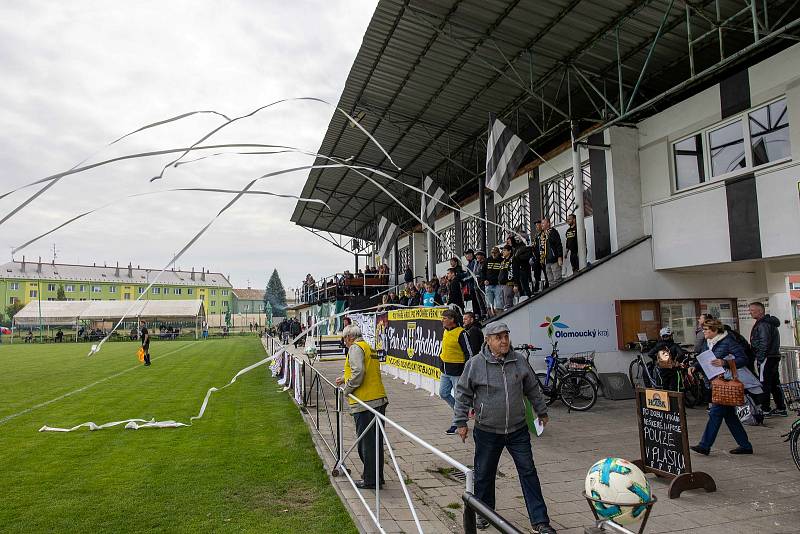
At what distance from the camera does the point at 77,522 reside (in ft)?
16.6

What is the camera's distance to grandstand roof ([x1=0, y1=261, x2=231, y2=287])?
98637mm

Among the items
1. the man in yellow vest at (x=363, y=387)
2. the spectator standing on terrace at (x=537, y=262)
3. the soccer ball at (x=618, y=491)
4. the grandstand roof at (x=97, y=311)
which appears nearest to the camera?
the soccer ball at (x=618, y=491)

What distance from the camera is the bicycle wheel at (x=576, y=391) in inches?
408

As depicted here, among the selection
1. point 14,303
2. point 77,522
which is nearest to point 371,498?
point 77,522

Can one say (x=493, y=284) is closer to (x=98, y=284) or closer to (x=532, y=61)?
(x=532, y=61)

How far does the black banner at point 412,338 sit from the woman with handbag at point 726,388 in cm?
601

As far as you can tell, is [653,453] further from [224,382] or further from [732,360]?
[224,382]

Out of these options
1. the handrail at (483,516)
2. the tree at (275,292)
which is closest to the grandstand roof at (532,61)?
the handrail at (483,516)

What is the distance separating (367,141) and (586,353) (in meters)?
11.8

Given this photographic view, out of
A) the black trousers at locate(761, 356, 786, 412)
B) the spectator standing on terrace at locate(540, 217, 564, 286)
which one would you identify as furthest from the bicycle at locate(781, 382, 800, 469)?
the spectator standing on terrace at locate(540, 217, 564, 286)

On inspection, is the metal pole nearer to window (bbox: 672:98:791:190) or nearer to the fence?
window (bbox: 672:98:791:190)

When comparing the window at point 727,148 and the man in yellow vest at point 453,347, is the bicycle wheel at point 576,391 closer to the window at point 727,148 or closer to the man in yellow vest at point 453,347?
the man in yellow vest at point 453,347

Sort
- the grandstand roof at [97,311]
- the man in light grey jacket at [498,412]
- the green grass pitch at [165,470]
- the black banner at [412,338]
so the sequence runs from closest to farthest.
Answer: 1. the man in light grey jacket at [498,412]
2. the green grass pitch at [165,470]
3. the black banner at [412,338]
4. the grandstand roof at [97,311]

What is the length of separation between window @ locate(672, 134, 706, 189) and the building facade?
92.3 m
